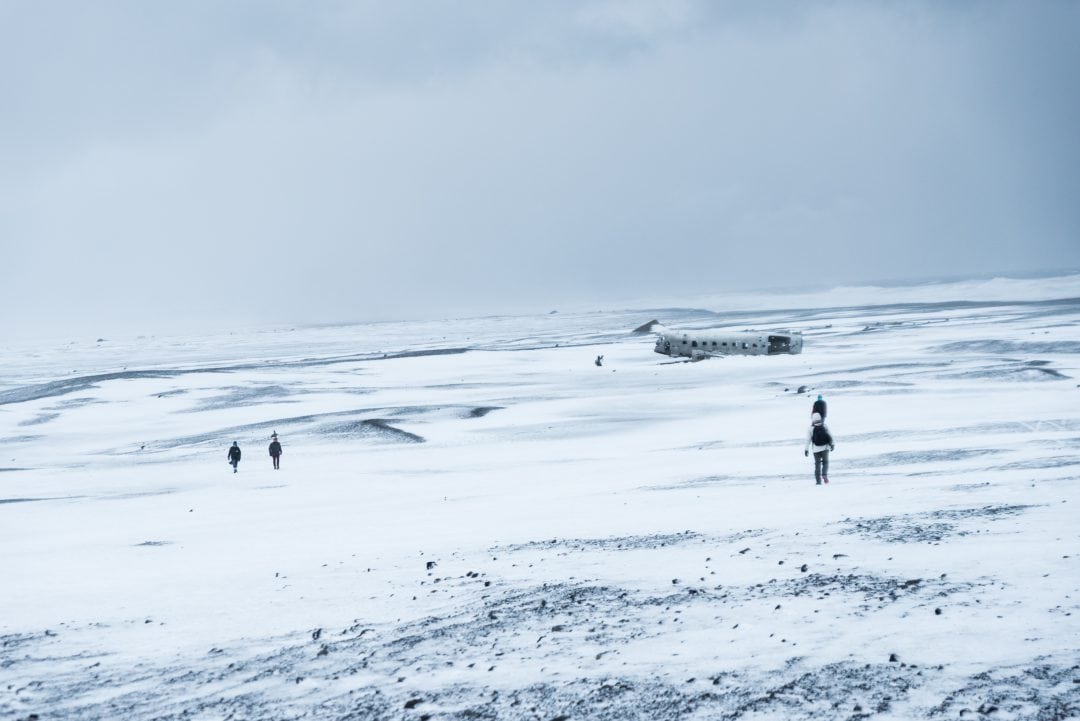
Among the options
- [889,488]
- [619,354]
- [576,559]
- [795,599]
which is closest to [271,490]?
[576,559]

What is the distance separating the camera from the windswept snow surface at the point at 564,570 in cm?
953

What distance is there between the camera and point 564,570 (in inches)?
552

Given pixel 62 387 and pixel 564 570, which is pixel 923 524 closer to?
pixel 564 570

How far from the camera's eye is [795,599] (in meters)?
11.7

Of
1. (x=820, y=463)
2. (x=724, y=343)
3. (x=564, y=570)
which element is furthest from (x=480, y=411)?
(x=724, y=343)

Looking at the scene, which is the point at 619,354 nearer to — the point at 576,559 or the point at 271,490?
the point at 271,490

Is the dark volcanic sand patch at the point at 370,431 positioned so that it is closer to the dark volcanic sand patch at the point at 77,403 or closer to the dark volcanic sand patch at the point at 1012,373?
the dark volcanic sand patch at the point at 77,403

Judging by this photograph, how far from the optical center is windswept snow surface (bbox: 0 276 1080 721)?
953 cm

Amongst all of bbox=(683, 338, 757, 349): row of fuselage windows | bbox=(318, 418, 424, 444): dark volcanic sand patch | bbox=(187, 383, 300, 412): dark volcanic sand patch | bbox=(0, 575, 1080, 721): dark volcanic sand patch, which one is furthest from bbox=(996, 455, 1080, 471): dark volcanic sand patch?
bbox=(683, 338, 757, 349): row of fuselage windows

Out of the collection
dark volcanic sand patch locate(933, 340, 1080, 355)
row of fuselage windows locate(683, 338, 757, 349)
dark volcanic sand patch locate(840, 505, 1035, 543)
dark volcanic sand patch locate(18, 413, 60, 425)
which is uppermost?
dark volcanic sand patch locate(840, 505, 1035, 543)

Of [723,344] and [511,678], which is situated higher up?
[511,678]

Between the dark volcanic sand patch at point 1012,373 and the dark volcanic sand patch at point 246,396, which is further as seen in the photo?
the dark volcanic sand patch at point 246,396

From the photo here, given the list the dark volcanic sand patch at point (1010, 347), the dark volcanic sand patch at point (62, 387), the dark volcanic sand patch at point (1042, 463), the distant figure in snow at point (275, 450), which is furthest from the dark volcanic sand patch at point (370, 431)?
the dark volcanic sand patch at point (1010, 347)

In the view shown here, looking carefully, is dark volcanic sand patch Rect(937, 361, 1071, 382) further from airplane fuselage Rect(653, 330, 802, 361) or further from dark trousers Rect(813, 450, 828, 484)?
dark trousers Rect(813, 450, 828, 484)
